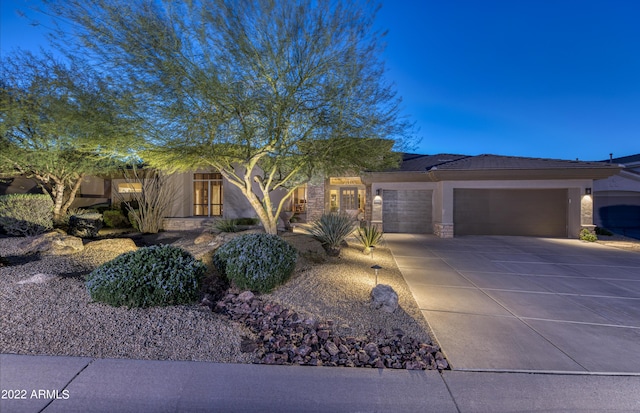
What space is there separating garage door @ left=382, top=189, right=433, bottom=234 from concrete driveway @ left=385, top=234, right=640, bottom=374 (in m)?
6.28

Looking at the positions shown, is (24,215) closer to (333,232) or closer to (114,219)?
(114,219)

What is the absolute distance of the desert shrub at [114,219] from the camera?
14.9 m

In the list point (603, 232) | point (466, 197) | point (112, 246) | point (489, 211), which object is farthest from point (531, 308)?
point (603, 232)

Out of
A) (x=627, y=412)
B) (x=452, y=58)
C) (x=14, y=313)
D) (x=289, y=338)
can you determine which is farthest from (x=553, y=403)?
(x=452, y=58)

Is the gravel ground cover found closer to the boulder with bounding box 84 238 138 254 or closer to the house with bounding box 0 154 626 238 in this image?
the boulder with bounding box 84 238 138 254

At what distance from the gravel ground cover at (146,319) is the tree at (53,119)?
2962 mm

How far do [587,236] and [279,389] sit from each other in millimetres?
15935

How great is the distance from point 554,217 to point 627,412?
50.0 feet

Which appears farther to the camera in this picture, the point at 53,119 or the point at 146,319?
the point at 53,119

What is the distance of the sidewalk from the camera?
2338mm

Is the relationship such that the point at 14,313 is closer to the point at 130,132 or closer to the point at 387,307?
the point at 130,132

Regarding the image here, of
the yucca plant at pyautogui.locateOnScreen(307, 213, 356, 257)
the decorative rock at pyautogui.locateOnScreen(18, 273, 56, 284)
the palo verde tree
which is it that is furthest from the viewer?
the yucca plant at pyautogui.locateOnScreen(307, 213, 356, 257)

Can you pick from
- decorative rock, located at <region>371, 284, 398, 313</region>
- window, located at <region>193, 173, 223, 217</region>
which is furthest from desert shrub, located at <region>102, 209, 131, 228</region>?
decorative rock, located at <region>371, 284, 398, 313</region>

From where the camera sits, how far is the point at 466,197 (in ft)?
50.5
